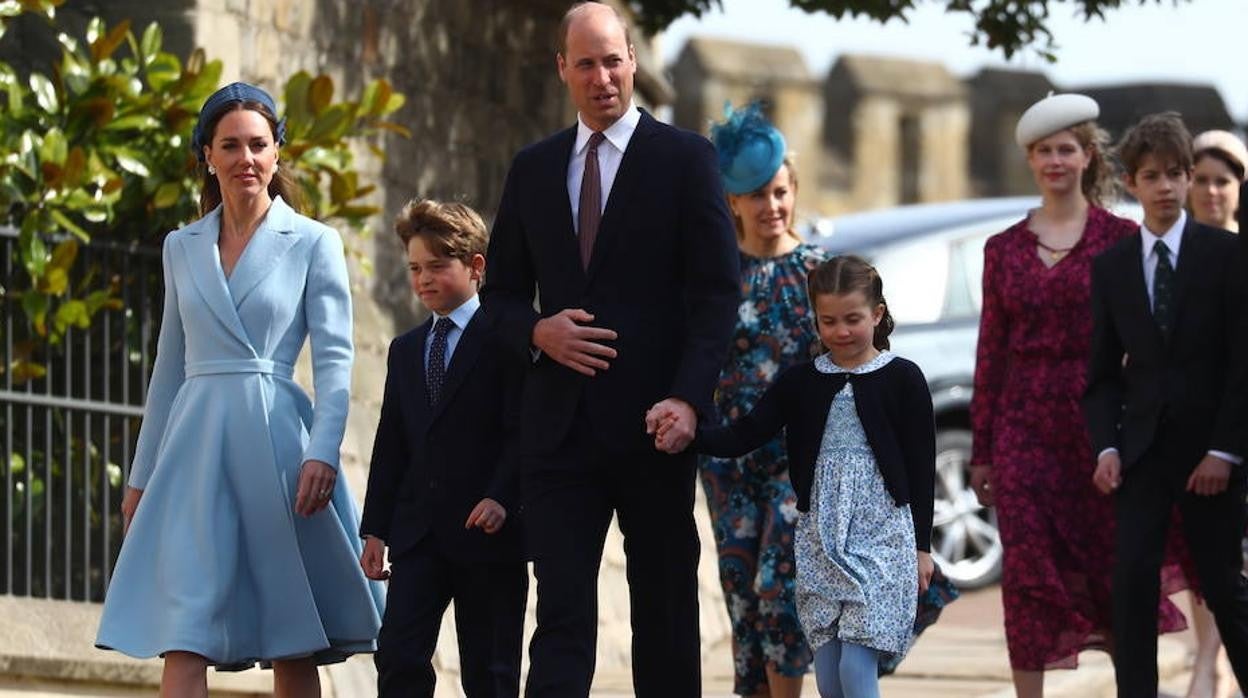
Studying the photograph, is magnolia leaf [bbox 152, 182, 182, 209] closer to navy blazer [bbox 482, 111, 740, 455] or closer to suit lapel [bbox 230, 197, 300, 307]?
suit lapel [bbox 230, 197, 300, 307]

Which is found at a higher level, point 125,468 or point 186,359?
A: point 186,359

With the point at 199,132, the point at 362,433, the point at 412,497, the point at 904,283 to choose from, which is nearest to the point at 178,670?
the point at 412,497

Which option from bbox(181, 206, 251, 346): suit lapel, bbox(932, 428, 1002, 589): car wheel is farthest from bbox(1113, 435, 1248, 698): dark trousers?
bbox(932, 428, 1002, 589): car wheel

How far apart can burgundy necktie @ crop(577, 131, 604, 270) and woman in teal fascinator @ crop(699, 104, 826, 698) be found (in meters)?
1.52

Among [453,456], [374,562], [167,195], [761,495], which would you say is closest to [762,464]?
[761,495]

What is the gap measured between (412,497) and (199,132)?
1089 millimetres

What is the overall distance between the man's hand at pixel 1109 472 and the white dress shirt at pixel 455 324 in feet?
6.28

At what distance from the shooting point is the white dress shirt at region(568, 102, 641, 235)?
6.46m

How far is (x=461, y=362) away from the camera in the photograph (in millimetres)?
6945

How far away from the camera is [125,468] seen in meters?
9.20

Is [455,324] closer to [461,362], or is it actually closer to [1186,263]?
[461,362]

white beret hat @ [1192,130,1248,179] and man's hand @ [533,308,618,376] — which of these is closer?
man's hand @ [533,308,618,376]

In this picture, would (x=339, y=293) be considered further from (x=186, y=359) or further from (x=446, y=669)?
(x=446, y=669)

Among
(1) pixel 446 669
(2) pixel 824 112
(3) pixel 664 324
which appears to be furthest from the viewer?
(2) pixel 824 112
